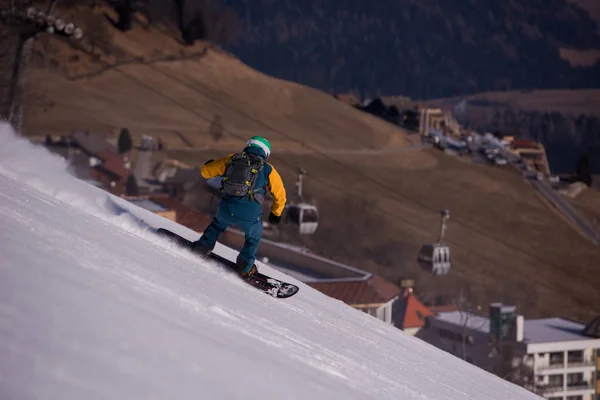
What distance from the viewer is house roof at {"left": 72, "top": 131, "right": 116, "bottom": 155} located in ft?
101

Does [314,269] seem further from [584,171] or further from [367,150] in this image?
[584,171]

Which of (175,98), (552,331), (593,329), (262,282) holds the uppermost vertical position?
(175,98)

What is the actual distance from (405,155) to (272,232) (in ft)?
59.5

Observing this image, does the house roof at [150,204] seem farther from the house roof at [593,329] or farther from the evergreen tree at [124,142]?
the house roof at [593,329]

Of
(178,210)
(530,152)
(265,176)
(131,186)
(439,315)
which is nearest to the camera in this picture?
(265,176)

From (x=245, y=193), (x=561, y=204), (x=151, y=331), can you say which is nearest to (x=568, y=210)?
(x=561, y=204)

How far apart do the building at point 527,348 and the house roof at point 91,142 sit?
51.0 ft

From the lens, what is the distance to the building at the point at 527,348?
19.2 metres

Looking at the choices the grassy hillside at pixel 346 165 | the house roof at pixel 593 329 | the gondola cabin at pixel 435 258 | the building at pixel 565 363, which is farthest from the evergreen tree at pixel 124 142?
the house roof at pixel 593 329

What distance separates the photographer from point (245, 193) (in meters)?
4.08

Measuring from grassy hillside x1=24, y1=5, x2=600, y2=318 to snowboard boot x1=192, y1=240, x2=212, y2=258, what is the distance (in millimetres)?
23003

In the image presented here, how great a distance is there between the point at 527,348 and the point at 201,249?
16.9m

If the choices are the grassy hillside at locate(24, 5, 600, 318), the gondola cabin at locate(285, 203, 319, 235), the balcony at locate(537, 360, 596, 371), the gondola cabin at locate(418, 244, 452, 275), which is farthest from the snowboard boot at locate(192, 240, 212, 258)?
the grassy hillside at locate(24, 5, 600, 318)

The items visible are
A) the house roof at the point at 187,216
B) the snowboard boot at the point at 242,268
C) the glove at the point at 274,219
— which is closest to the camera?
the snowboard boot at the point at 242,268
